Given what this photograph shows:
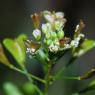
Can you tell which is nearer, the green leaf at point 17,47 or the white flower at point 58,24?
the white flower at point 58,24

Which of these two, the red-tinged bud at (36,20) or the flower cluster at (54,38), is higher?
the red-tinged bud at (36,20)

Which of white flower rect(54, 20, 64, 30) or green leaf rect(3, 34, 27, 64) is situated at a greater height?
green leaf rect(3, 34, 27, 64)

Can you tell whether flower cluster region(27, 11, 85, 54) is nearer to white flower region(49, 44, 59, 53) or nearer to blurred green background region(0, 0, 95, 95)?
white flower region(49, 44, 59, 53)

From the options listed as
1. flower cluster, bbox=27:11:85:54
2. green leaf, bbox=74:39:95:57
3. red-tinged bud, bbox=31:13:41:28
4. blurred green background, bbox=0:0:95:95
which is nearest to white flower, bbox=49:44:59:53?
flower cluster, bbox=27:11:85:54

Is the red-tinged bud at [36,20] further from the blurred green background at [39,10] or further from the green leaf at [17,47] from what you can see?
the blurred green background at [39,10]

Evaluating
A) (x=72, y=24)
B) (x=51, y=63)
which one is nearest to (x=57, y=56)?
(x=51, y=63)

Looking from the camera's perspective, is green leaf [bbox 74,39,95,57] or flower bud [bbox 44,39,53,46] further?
green leaf [bbox 74,39,95,57]

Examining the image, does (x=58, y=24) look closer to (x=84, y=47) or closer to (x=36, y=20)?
(x=36, y=20)

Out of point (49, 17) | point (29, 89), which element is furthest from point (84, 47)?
point (29, 89)

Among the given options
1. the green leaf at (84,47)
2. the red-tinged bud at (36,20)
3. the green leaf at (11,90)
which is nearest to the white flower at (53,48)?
the red-tinged bud at (36,20)

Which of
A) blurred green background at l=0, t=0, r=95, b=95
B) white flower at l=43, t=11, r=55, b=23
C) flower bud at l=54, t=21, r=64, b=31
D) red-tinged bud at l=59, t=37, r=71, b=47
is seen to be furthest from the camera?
blurred green background at l=0, t=0, r=95, b=95

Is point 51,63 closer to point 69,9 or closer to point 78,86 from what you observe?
point 78,86
